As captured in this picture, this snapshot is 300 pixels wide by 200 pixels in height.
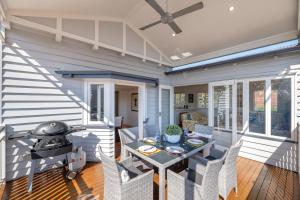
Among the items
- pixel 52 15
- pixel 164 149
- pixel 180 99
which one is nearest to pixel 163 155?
pixel 164 149

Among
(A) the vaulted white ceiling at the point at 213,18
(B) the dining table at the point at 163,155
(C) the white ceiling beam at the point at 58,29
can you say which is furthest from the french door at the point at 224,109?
(C) the white ceiling beam at the point at 58,29

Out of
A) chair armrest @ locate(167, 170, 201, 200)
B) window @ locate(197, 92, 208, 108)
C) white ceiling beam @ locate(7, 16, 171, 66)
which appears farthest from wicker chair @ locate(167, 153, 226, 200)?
window @ locate(197, 92, 208, 108)

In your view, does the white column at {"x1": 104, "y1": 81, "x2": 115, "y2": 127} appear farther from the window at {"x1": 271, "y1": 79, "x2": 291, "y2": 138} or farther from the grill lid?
the window at {"x1": 271, "y1": 79, "x2": 291, "y2": 138}

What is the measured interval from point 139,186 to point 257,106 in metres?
3.81

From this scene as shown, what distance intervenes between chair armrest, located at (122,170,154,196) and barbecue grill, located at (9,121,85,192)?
1719 mm

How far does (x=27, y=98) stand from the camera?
116 inches

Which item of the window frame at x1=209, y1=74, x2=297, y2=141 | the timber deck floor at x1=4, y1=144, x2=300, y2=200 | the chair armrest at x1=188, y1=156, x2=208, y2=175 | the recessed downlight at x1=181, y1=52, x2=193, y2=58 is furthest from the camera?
the recessed downlight at x1=181, y1=52, x2=193, y2=58

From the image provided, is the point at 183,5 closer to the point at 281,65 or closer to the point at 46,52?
the point at 281,65

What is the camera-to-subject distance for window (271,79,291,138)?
344 centimetres

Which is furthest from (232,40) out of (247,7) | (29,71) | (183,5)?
(29,71)

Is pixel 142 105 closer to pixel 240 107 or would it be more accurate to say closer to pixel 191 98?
pixel 240 107

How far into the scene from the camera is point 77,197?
92.7 inches

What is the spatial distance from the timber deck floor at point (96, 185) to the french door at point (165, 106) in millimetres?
2857

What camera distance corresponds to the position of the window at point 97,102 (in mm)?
3871
